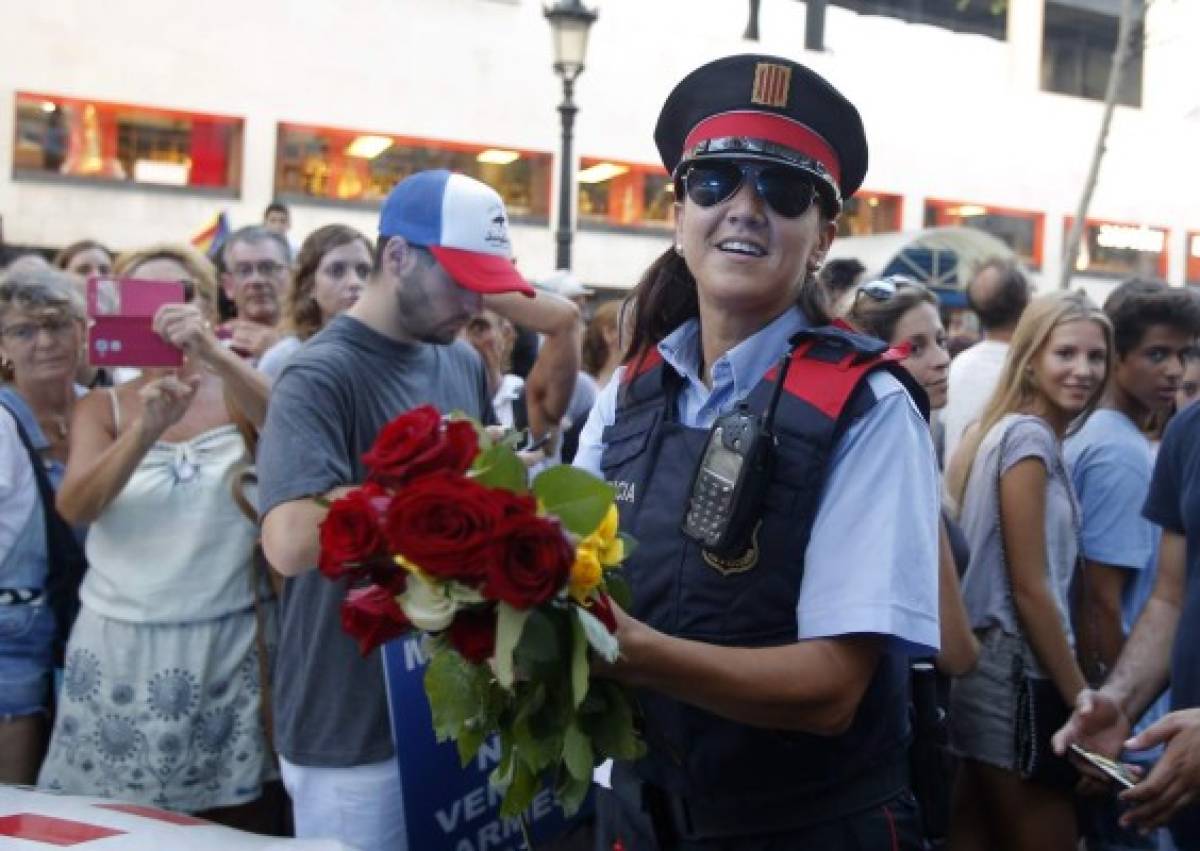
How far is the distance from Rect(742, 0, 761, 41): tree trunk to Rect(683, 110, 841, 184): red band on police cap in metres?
22.0

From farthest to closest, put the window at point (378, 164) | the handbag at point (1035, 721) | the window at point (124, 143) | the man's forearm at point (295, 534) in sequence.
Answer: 1. the window at point (378, 164)
2. the window at point (124, 143)
3. the handbag at point (1035, 721)
4. the man's forearm at point (295, 534)

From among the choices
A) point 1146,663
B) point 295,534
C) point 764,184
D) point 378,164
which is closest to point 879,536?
point 764,184

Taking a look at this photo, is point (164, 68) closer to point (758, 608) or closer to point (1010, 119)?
point (1010, 119)

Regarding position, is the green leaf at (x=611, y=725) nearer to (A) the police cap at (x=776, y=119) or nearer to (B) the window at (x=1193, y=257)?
(A) the police cap at (x=776, y=119)

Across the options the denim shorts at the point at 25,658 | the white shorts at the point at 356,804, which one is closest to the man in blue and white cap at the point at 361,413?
the white shorts at the point at 356,804

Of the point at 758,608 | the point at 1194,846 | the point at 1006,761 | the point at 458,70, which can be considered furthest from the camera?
the point at 458,70

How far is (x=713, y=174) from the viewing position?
2.27 m

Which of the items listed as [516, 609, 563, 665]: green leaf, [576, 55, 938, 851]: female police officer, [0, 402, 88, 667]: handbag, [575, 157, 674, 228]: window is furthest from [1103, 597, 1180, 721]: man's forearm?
[575, 157, 674, 228]: window

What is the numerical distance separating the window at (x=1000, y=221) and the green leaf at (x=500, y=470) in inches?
983

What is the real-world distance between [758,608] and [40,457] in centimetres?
287

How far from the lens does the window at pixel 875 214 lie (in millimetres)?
25344

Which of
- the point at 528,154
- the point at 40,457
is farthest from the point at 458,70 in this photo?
the point at 40,457

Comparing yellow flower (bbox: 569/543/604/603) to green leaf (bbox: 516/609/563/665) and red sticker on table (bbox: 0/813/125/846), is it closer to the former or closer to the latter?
green leaf (bbox: 516/609/563/665)

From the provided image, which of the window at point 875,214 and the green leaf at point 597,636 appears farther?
the window at point 875,214
